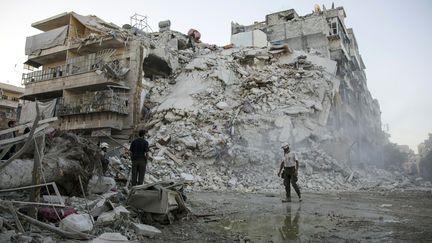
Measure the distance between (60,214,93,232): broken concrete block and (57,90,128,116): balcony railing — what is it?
15936mm

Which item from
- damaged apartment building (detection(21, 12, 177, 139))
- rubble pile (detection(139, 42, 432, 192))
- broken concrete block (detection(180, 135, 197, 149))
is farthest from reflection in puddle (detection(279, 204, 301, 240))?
damaged apartment building (detection(21, 12, 177, 139))

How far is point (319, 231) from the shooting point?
437cm

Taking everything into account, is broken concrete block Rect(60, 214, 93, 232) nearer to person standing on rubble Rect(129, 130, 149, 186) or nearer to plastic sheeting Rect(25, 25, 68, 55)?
person standing on rubble Rect(129, 130, 149, 186)

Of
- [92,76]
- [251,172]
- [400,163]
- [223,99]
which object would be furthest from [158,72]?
[400,163]

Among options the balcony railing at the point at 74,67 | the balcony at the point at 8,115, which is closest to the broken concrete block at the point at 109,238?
the balcony railing at the point at 74,67

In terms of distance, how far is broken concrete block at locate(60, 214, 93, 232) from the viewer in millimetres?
3602

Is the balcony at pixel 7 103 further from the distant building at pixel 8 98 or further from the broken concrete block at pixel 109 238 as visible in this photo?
the broken concrete block at pixel 109 238

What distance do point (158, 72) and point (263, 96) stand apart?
925cm

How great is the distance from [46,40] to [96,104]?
8.25 metres

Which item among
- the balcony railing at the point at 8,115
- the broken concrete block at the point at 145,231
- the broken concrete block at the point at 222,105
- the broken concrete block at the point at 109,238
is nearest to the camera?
the broken concrete block at the point at 109,238

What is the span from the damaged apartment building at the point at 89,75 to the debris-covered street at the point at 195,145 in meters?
0.09

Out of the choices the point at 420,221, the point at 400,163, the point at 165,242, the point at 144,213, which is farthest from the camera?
the point at 400,163

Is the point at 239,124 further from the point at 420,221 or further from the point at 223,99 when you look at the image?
the point at 420,221

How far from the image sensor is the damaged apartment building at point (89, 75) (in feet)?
64.4
